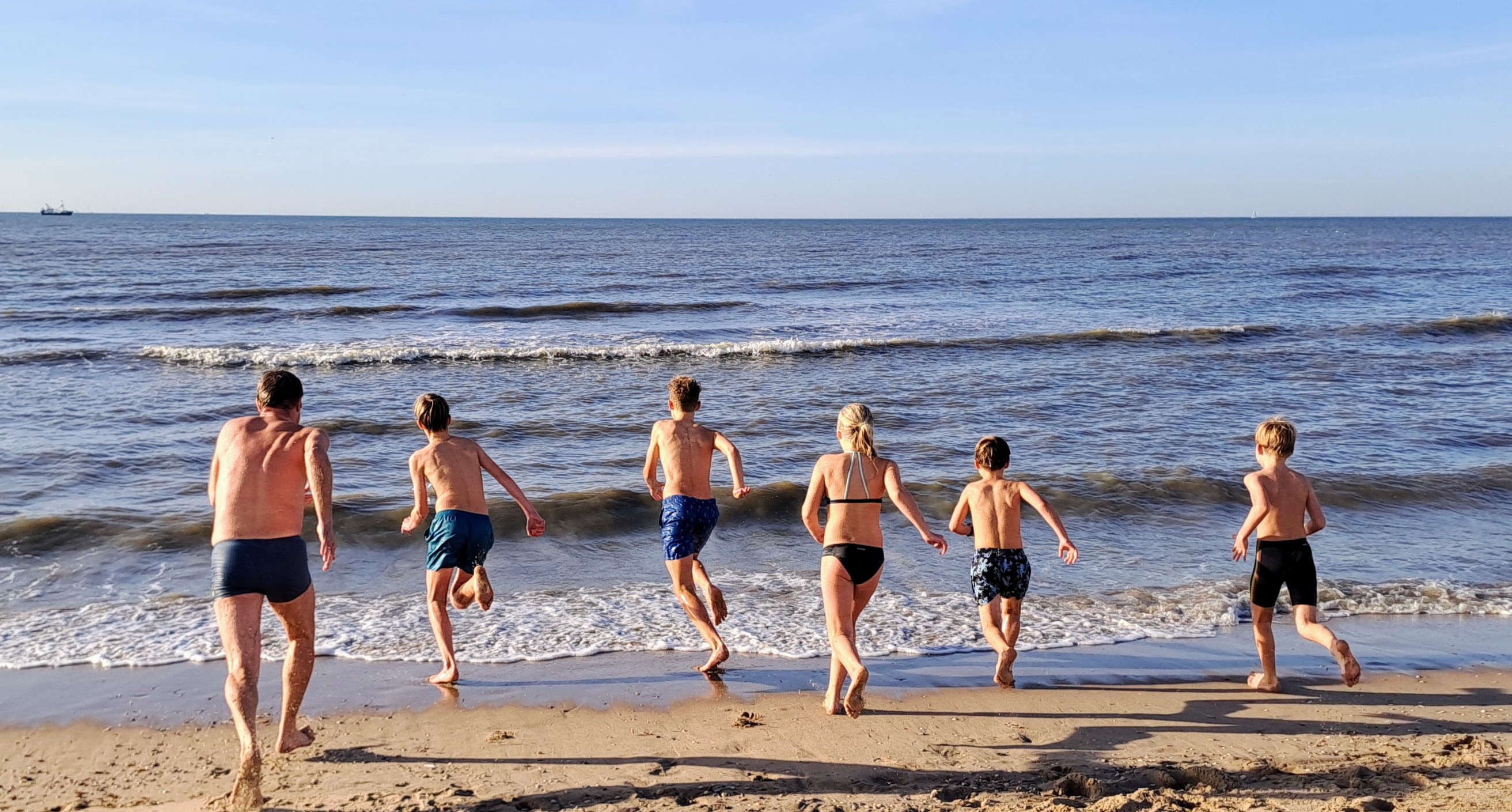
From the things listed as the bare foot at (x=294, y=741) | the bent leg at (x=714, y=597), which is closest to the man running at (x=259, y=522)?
the bare foot at (x=294, y=741)

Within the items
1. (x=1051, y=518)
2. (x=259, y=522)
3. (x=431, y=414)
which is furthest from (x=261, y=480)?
(x=1051, y=518)

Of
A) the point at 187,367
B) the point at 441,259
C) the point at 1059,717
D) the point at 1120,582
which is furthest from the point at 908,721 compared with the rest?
the point at 441,259

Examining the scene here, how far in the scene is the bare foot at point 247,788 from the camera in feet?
14.2

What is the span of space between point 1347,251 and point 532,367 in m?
56.9

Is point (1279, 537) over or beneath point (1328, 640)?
over

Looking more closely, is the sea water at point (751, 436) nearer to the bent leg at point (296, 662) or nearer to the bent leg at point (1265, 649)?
the bent leg at point (1265, 649)

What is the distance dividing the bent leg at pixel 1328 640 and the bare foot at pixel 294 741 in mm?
5158

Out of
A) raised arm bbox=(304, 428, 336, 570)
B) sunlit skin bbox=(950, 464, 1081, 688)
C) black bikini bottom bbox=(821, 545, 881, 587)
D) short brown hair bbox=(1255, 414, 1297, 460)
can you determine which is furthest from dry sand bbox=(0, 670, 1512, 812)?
short brown hair bbox=(1255, 414, 1297, 460)

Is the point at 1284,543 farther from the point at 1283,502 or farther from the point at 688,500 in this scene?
the point at 688,500

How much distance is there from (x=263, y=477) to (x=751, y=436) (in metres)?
9.27

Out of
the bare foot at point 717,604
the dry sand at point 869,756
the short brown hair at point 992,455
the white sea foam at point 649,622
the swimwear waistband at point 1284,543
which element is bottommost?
the white sea foam at point 649,622

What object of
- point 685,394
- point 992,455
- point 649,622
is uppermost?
point 685,394

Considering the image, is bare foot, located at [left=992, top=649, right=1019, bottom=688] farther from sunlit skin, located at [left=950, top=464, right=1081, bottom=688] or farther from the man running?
the man running

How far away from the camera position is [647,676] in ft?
20.8
